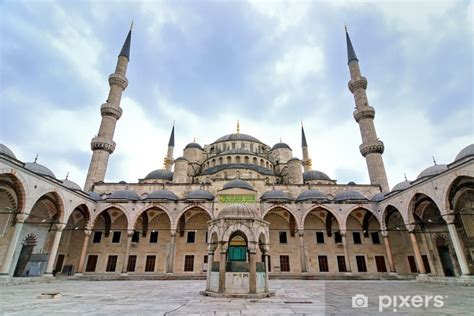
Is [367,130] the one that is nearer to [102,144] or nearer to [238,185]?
[238,185]

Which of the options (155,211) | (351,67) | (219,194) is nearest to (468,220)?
(219,194)

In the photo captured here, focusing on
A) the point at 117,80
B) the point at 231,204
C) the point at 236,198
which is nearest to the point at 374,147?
the point at 236,198

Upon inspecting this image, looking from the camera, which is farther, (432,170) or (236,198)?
(236,198)

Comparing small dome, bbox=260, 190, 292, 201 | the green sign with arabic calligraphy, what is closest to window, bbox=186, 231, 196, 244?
the green sign with arabic calligraphy

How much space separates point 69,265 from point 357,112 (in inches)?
1171

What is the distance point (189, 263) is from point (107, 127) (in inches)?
621

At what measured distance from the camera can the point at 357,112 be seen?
85.2 feet

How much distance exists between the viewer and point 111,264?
19.6 meters

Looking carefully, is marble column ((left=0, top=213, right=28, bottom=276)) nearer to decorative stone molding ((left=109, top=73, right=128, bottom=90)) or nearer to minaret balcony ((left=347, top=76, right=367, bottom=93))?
decorative stone molding ((left=109, top=73, right=128, bottom=90))

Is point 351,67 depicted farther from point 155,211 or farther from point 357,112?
point 155,211

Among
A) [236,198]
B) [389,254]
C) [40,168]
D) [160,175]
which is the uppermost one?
[160,175]

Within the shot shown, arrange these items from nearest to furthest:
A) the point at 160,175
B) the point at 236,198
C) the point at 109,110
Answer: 1. the point at 236,198
2. the point at 109,110
3. the point at 160,175

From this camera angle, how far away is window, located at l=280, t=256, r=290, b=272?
1947 centimetres

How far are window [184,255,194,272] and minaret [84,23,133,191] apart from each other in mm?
11267
